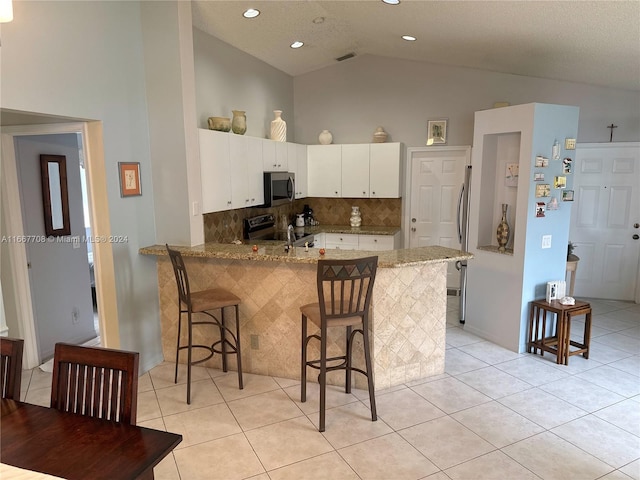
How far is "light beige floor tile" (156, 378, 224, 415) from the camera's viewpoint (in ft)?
10.2

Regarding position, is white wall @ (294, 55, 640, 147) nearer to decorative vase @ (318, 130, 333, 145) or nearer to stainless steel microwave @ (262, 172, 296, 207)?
decorative vase @ (318, 130, 333, 145)

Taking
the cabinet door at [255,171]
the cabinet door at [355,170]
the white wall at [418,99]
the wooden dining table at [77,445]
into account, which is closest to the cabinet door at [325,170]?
the cabinet door at [355,170]

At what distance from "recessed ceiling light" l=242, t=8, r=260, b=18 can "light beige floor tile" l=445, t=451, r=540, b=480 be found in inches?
154

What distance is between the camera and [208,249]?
3.61 meters

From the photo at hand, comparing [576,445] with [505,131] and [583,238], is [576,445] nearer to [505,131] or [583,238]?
[505,131]

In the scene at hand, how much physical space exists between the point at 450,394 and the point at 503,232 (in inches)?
69.6

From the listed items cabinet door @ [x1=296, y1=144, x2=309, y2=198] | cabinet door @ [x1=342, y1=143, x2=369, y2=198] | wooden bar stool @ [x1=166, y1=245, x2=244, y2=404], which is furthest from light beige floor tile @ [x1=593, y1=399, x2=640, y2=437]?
cabinet door @ [x1=296, y1=144, x2=309, y2=198]

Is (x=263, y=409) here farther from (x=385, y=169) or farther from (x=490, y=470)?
(x=385, y=169)

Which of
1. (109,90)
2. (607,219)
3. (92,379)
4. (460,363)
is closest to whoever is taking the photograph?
(92,379)

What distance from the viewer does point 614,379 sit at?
353 cm

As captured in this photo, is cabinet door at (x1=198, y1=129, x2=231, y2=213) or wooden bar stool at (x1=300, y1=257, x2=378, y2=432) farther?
cabinet door at (x1=198, y1=129, x2=231, y2=213)

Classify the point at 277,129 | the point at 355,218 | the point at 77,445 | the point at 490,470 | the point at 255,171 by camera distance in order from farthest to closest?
1. the point at 355,218
2. the point at 277,129
3. the point at 255,171
4. the point at 490,470
5. the point at 77,445

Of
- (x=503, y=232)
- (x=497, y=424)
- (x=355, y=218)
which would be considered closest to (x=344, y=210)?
(x=355, y=218)

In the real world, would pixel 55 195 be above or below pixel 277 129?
below
